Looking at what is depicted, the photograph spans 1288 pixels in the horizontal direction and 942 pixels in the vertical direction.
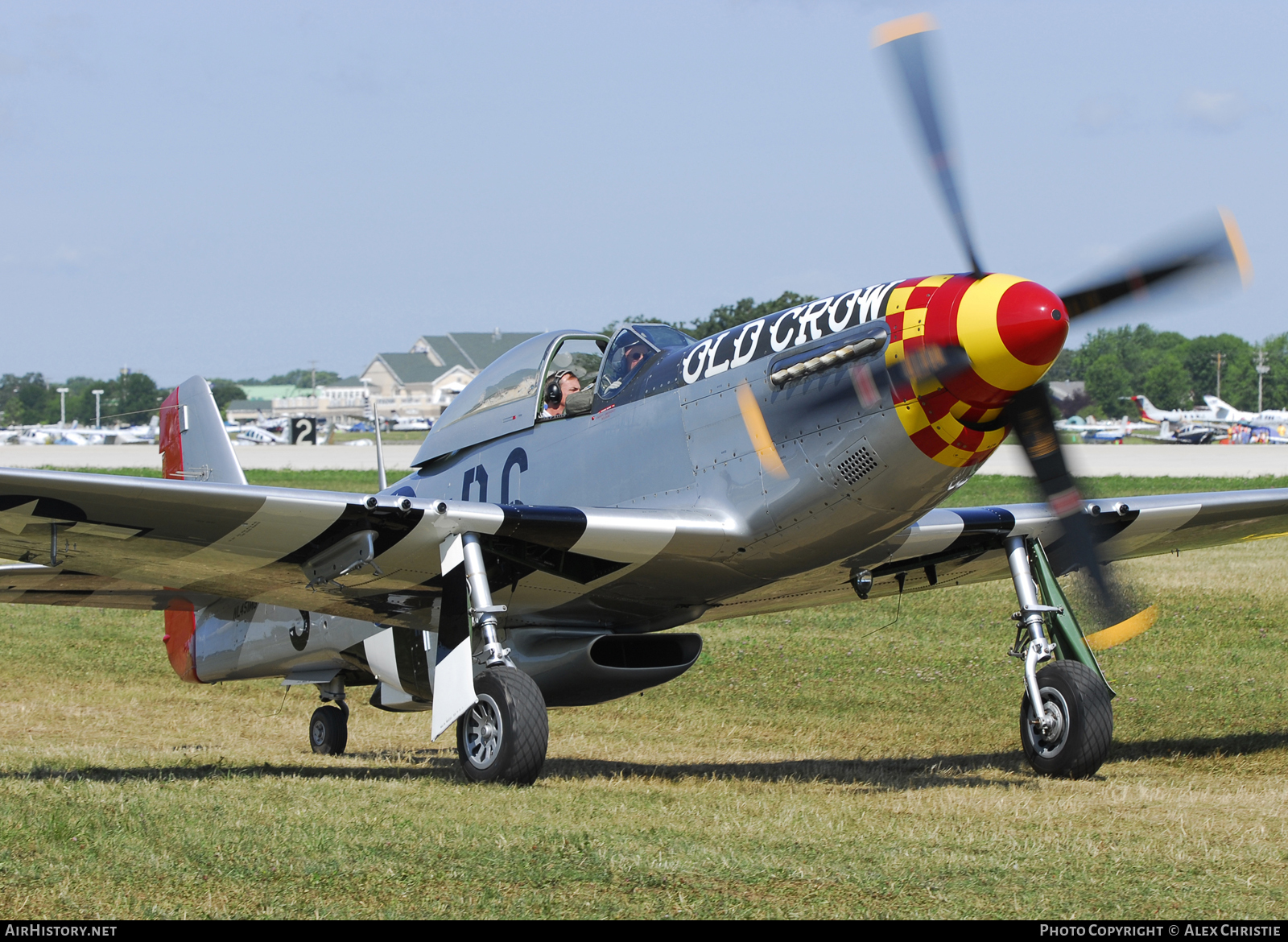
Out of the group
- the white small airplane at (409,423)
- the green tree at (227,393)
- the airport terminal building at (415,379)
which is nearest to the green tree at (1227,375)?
the airport terminal building at (415,379)

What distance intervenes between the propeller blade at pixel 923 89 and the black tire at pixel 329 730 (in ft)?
23.9

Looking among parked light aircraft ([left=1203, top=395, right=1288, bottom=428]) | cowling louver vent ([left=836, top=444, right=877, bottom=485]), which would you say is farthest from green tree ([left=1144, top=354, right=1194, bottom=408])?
cowling louver vent ([left=836, top=444, right=877, bottom=485])

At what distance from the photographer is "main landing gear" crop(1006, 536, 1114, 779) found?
817 cm

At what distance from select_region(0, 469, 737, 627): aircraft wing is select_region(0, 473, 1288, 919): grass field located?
1.35 m

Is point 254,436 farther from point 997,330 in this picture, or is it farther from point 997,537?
point 997,330

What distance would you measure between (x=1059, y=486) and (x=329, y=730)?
6.99 metres

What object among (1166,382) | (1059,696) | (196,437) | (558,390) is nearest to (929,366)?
(1059,696)

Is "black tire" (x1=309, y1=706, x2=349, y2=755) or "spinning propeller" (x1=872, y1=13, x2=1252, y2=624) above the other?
"spinning propeller" (x1=872, y1=13, x2=1252, y2=624)

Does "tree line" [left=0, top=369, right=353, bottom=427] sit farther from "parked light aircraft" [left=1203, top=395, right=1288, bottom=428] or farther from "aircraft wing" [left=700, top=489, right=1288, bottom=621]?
"aircraft wing" [left=700, top=489, right=1288, bottom=621]

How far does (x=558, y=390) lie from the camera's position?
9.27 m

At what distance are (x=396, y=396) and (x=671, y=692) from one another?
138m

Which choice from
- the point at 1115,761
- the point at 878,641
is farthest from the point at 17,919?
the point at 878,641

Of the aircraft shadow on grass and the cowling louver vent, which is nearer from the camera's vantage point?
the cowling louver vent

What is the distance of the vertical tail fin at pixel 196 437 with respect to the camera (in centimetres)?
1157
